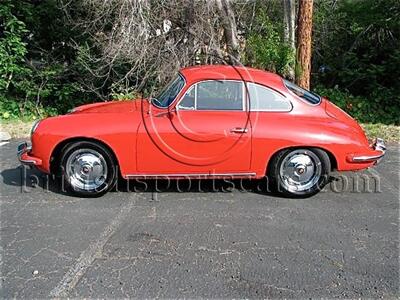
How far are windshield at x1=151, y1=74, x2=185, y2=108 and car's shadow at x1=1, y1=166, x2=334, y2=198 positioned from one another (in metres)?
1.01

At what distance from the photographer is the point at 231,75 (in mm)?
4676

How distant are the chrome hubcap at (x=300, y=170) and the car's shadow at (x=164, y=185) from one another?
Answer: 7.8 inches

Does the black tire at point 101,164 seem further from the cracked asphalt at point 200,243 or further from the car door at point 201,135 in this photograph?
the car door at point 201,135

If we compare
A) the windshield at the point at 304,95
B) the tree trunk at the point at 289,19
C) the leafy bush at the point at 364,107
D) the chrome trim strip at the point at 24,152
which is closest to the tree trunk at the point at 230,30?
the tree trunk at the point at 289,19

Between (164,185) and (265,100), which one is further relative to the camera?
(164,185)

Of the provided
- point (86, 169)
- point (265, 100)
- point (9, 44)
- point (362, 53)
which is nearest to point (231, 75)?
point (265, 100)

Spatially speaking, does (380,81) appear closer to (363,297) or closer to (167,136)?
(167,136)

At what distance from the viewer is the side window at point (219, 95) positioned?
4551mm

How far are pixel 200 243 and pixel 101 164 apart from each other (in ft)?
5.33

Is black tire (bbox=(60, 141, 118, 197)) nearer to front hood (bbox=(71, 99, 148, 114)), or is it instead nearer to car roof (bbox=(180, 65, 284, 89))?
front hood (bbox=(71, 99, 148, 114))

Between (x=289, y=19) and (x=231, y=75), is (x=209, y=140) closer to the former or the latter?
(x=231, y=75)

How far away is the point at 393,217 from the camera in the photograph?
164 inches

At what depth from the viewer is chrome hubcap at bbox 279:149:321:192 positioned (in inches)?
180

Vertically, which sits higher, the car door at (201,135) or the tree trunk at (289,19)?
the tree trunk at (289,19)
